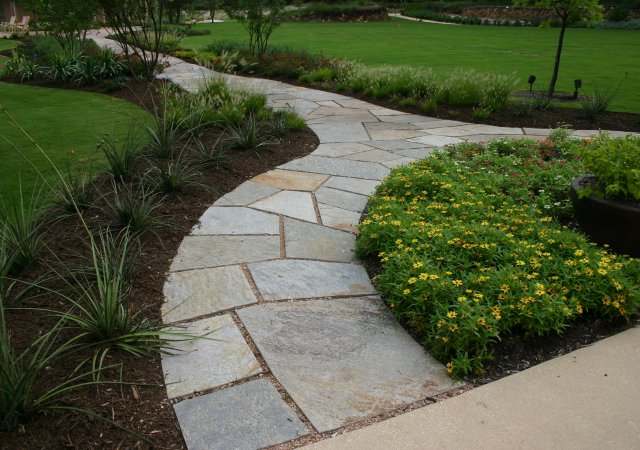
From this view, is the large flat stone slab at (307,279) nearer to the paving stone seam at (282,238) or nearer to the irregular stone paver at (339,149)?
the paving stone seam at (282,238)

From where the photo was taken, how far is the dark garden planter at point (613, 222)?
349cm

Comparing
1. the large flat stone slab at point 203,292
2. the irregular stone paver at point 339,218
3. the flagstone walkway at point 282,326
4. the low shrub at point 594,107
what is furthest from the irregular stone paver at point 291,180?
the low shrub at point 594,107

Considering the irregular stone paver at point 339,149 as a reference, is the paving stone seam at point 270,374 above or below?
below

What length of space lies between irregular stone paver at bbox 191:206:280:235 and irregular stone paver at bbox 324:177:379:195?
91cm

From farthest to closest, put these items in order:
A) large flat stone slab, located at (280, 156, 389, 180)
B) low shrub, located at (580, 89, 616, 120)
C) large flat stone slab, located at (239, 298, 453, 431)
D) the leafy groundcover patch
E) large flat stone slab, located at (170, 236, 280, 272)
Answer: low shrub, located at (580, 89, 616, 120)
large flat stone slab, located at (280, 156, 389, 180)
large flat stone slab, located at (170, 236, 280, 272)
the leafy groundcover patch
large flat stone slab, located at (239, 298, 453, 431)

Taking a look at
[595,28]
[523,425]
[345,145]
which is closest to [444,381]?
[523,425]

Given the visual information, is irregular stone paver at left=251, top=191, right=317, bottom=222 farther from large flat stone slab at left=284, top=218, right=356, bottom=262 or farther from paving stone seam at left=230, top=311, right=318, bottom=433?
paving stone seam at left=230, top=311, right=318, bottom=433

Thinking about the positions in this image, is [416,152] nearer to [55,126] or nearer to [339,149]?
[339,149]

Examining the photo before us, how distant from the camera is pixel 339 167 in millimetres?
5430

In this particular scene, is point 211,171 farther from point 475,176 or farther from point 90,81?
point 90,81

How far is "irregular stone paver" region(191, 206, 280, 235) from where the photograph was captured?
3889mm

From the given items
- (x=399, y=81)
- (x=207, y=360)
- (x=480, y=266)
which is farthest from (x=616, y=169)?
(x=399, y=81)

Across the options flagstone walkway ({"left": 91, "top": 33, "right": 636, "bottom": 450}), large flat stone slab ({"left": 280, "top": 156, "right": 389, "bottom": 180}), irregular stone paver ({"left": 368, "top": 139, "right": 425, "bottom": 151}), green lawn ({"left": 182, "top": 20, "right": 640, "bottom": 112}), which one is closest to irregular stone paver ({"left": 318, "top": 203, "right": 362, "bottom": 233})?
flagstone walkway ({"left": 91, "top": 33, "right": 636, "bottom": 450})

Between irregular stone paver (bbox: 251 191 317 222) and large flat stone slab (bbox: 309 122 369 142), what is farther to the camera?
large flat stone slab (bbox: 309 122 369 142)
